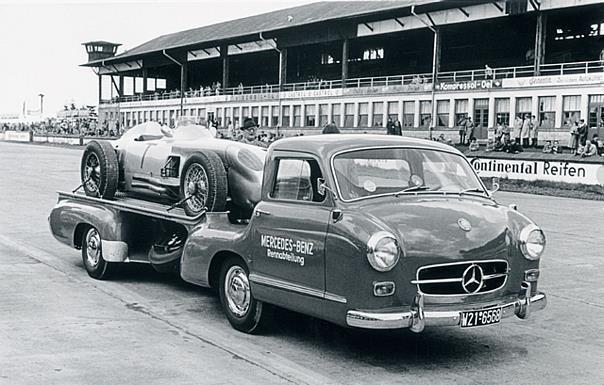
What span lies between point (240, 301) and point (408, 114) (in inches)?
1593

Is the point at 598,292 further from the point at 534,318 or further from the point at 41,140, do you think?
the point at 41,140

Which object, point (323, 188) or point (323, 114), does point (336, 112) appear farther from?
point (323, 188)

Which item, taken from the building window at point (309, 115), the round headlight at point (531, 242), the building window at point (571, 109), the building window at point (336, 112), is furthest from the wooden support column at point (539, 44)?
the round headlight at point (531, 242)

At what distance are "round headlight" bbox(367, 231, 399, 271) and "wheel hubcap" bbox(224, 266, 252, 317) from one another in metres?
1.50

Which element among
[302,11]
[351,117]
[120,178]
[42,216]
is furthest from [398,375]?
[302,11]

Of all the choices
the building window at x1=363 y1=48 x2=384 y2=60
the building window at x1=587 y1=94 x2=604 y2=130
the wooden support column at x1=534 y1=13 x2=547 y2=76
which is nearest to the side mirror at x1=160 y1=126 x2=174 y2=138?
the building window at x1=587 y1=94 x2=604 y2=130

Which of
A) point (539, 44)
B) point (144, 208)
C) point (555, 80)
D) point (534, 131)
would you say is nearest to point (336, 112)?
point (539, 44)

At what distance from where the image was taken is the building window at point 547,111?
126ft

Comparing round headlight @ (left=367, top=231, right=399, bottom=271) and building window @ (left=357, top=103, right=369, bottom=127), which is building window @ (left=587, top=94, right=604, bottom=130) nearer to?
building window @ (left=357, top=103, right=369, bottom=127)

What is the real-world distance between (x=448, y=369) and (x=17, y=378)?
10.2 feet

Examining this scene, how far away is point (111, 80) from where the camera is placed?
88.6m

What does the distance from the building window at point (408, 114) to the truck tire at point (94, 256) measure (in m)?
37.9

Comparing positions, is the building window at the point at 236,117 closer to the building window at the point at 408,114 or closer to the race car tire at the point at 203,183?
the building window at the point at 408,114

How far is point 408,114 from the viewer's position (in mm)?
46438
